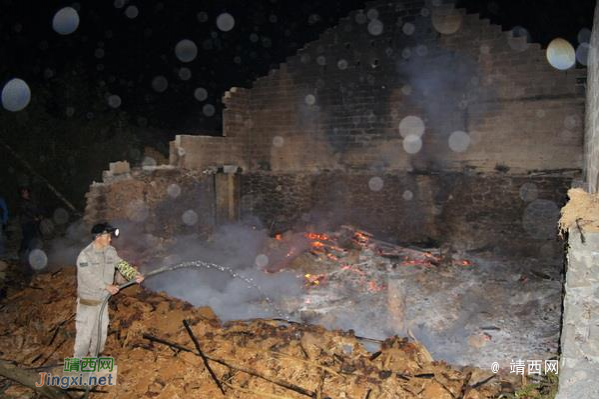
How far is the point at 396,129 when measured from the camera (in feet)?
43.4

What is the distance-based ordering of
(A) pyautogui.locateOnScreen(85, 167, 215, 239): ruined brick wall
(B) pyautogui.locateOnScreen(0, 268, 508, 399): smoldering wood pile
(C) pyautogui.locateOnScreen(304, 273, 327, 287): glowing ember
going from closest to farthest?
(B) pyautogui.locateOnScreen(0, 268, 508, 399): smoldering wood pile
(C) pyautogui.locateOnScreen(304, 273, 327, 287): glowing ember
(A) pyautogui.locateOnScreen(85, 167, 215, 239): ruined brick wall

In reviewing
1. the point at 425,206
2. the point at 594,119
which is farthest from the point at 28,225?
the point at 594,119

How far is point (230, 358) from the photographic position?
591 cm

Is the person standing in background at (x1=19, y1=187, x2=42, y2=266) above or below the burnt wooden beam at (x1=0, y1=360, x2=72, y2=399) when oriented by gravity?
above

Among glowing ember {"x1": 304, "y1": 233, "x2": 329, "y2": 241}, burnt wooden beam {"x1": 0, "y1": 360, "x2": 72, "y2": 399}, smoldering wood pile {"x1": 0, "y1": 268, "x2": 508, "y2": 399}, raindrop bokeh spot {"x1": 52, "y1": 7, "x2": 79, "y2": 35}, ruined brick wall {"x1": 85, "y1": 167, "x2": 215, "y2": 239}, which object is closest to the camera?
burnt wooden beam {"x1": 0, "y1": 360, "x2": 72, "y2": 399}

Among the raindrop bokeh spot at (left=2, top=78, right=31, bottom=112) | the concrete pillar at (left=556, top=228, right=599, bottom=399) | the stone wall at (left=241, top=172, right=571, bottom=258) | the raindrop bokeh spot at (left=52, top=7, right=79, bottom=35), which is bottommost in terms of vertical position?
the concrete pillar at (left=556, top=228, right=599, bottom=399)

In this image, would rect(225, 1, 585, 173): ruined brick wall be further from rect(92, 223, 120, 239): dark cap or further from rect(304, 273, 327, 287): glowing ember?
rect(92, 223, 120, 239): dark cap

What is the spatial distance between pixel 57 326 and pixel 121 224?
17.0 ft

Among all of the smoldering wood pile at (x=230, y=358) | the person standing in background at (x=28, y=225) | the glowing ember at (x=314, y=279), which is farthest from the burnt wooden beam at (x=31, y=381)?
the glowing ember at (x=314, y=279)

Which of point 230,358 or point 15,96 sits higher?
point 15,96

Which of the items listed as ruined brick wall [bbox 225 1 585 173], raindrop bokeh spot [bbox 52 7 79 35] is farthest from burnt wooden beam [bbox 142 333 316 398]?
raindrop bokeh spot [bbox 52 7 79 35]

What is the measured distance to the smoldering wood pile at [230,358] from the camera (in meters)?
5.32

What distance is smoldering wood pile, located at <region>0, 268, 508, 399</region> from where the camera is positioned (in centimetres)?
532

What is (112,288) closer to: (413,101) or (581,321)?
(581,321)
